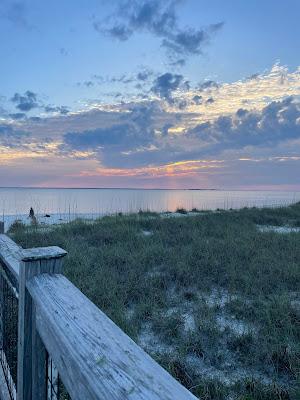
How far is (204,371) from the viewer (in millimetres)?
4316

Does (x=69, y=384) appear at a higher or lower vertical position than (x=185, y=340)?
higher

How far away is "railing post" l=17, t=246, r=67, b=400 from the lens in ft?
6.02

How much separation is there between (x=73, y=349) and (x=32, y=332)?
2.76 feet

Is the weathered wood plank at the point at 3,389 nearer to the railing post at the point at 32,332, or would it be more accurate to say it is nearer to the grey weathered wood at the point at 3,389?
the grey weathered wood at the point at 3,389

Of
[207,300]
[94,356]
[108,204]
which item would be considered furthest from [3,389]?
[108,204]

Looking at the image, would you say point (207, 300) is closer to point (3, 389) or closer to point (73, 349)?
point (3, 389)

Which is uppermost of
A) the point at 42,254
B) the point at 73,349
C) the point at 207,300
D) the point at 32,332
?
the point at 42,254

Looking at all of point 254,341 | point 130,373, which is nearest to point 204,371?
point 254,341

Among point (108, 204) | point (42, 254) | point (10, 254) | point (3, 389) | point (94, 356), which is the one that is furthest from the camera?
point (108, 204)

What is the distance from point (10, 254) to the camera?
2807mm

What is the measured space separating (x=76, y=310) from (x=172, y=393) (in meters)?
0.63

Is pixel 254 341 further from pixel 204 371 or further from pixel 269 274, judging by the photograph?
pixel 269 274

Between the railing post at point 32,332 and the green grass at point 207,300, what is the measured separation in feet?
7.72

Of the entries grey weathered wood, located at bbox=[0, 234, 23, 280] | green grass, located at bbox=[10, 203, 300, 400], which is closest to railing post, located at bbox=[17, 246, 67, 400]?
grey weathered wood, located at bbox=[0, 234, 23, 280]
